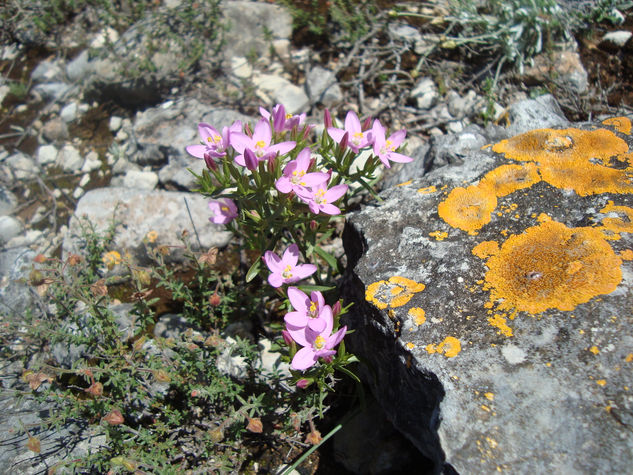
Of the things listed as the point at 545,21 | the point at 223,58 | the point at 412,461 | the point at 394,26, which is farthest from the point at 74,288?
the point at 545,21

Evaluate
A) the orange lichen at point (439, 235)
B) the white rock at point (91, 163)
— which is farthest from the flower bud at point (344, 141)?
the white rock at point (91, 163)

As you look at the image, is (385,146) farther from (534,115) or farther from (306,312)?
(534,115)

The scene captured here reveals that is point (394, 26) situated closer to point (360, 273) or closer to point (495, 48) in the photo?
point (495, 48)

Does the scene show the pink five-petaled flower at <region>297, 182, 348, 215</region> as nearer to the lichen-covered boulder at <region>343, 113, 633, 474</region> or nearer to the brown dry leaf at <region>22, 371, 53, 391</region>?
the lichen-covered boulder at <region>343, 113, 633, 474</region>

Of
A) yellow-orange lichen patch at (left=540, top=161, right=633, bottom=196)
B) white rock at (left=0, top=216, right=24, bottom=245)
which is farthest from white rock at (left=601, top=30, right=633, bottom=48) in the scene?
white rock at (left=0, top=216, right=24, bottom=245)

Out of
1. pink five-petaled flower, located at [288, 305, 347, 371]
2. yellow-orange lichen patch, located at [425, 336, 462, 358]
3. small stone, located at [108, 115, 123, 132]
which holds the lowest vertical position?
small stone, located at [108, 115, 123, 132]

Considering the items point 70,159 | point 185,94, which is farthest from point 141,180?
point 185,94
